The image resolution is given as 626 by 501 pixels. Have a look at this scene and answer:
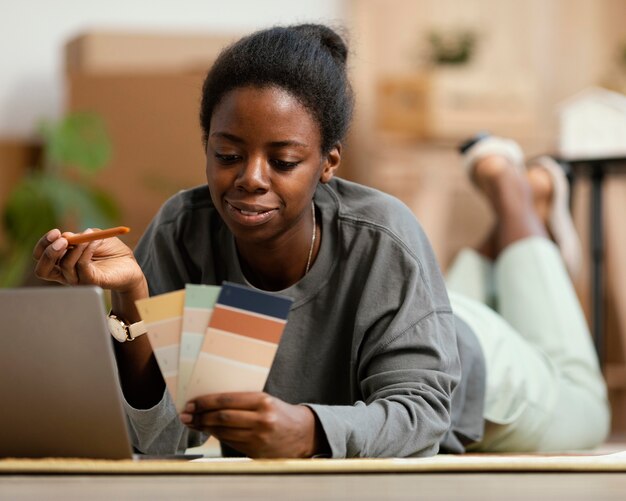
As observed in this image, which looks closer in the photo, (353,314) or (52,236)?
(52,236)

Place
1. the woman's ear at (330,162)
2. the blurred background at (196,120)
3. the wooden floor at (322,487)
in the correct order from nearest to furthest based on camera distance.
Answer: the wooden floor at (322,487) → the woman's ear at (330,162) → the blurred background at (196,120)

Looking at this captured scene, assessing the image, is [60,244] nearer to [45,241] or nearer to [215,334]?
[45,241]

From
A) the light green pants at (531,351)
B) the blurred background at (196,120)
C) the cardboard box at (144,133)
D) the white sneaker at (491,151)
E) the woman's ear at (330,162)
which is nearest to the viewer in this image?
the woman's ear at (330,162)

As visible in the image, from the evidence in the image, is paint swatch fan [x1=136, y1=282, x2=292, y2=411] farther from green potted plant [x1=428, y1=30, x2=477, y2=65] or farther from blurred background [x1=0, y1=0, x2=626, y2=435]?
green potted plant [x1=428, y1=30, x2=477, y2=65]

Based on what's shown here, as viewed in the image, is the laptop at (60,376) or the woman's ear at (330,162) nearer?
the laptop at (60,376)

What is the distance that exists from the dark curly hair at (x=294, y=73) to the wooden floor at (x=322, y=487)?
0.43m

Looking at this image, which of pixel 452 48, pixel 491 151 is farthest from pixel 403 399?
pixel 452 48

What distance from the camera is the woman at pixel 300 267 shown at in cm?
100

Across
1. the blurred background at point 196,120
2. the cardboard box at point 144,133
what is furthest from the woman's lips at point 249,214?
the cardboard box at point 144,133

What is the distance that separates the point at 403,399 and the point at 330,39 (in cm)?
41

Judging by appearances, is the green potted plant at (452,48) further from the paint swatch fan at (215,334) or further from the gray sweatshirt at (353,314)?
the paint swatch fan at (215,334)

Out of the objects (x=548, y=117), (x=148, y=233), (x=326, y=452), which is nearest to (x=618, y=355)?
(x=548, y=117)

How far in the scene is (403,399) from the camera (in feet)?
3.43

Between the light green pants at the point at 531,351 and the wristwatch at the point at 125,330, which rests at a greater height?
the wristwatch at the point at 125,330
